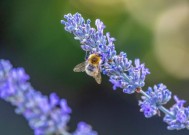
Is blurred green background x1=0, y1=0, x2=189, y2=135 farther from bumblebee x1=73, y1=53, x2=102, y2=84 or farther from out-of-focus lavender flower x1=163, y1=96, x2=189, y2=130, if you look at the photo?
out-of-focus lavender flower x1=163, y1=96, x2=189, y2=130

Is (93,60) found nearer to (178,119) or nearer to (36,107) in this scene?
(178,119)

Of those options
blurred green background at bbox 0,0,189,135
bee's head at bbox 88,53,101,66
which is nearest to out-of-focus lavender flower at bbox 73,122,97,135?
bee's head at bbox 88,53,101,66

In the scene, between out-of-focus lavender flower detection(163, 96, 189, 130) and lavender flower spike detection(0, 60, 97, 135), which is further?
out-of-focus lavender flower detection(163, 96, 189, 130)

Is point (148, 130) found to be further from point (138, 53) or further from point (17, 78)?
point (17, 78)

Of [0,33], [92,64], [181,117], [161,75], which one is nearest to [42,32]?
[0,33]

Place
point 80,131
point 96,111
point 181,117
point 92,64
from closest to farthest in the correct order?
point 80,131 < point 181,117 < point 92,64 < point 96,111
